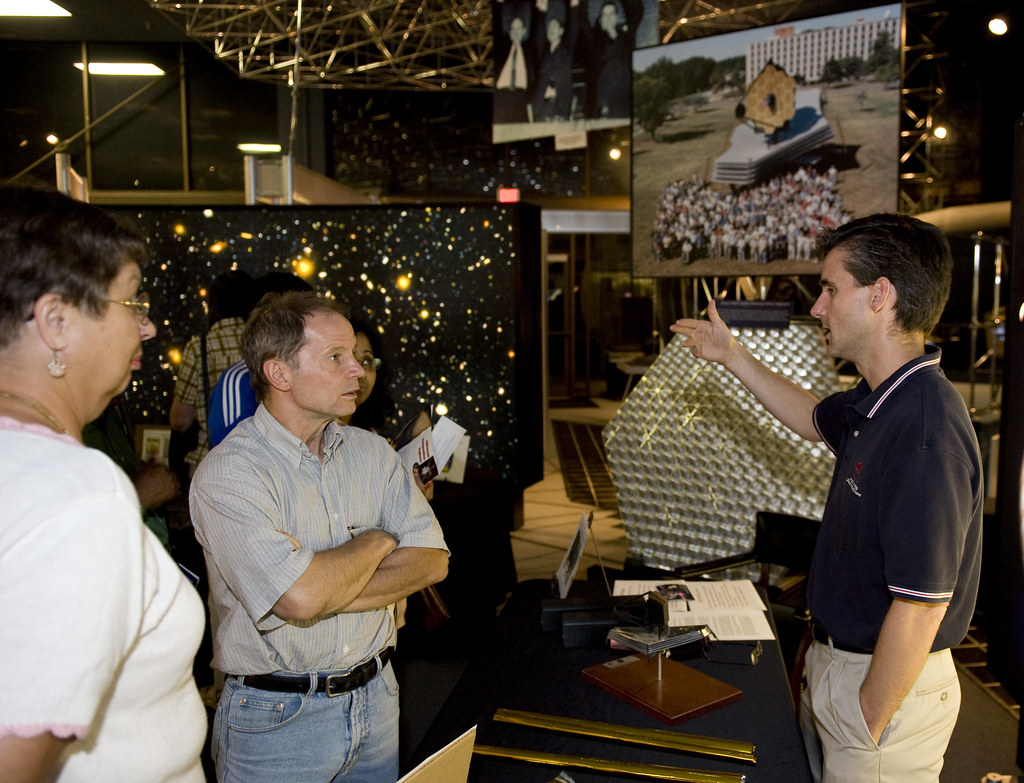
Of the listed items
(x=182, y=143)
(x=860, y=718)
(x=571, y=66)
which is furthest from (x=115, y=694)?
(x=182, y=143)

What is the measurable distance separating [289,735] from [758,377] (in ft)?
5.02

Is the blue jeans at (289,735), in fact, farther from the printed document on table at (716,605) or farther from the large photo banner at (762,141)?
the large photo banner at (762,141)

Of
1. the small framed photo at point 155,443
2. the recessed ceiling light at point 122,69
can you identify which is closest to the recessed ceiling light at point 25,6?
the small framed photo at point 155,443

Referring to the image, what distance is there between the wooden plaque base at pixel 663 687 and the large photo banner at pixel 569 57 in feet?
15.6

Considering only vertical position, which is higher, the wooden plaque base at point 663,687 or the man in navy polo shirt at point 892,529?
the man in navy polo shirt at point 892,529

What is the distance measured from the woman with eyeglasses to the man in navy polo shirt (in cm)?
125

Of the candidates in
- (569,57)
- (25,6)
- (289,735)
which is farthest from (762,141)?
(25,6)

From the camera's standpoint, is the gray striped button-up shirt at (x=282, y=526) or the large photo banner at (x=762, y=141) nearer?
the gray striped button-up shirt at (x=282, y=526)

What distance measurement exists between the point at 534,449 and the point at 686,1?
5.59 meters

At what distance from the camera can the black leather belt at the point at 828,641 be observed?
5.55 feet

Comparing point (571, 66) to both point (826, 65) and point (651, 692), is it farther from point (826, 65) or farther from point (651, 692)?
point (651, 692)

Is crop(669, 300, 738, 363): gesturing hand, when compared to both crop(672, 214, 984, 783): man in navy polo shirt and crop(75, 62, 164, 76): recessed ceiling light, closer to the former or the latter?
crop(672, 214, 984, 783): man in navy polo shirt

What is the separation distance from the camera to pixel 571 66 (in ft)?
19.4

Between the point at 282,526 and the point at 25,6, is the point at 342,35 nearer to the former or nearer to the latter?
the point at 25,6
